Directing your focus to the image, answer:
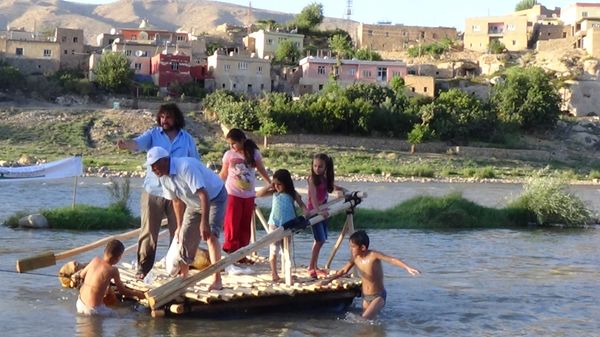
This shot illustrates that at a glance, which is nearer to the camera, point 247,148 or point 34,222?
point 247,148

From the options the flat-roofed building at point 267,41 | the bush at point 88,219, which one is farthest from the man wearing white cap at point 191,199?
the flat-roofed building at point 267,41

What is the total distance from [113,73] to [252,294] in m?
56.9

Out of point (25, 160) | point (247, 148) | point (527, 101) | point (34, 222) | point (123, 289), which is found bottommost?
point (25, 160)

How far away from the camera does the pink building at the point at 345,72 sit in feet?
242

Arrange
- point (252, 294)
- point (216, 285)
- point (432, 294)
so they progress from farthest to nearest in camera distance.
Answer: point (432, 294) < point (216, 285) < point (252, 294)

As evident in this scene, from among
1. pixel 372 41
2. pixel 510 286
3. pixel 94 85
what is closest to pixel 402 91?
pixel 94 85

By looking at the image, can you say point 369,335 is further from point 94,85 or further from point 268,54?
point 268,54

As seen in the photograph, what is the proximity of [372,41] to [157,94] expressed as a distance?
120 feet

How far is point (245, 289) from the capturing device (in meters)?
9.91

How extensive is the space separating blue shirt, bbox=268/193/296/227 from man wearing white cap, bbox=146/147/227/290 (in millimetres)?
962

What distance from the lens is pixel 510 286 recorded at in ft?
42.9

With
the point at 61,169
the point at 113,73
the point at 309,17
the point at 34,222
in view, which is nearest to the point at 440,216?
the point at 61,169

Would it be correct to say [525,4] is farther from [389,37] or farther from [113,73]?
[113,73]

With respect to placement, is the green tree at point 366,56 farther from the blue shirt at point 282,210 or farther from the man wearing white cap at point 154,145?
the man wearing white cap at point 154,145
